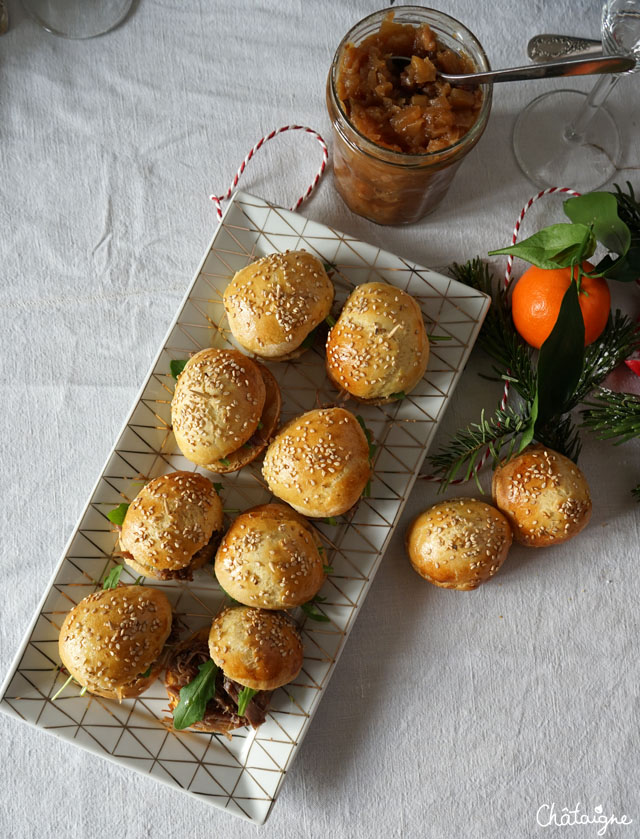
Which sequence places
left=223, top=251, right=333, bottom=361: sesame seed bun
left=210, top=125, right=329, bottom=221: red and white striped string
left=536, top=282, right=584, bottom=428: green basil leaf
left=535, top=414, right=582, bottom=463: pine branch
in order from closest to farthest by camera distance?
left=536, top=282, right=584, bottom=428: green basil leaf, left=223, top=251, right=333, bottom=361: sesame seed bun, left=535, top=414, right=582, bottom=463: pine branch, left=210, top=125, right=329, bottom=221: red and white striped string

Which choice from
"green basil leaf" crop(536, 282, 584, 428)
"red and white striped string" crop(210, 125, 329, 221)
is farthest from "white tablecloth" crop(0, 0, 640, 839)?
"green basil leaf" crop(536, 282, 584, 428)

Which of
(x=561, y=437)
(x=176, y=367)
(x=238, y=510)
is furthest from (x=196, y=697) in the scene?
(x=561, y=437)

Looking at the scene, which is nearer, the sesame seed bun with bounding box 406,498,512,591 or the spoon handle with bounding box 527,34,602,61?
the sesame seed bun with bounding box 406,498,512,591

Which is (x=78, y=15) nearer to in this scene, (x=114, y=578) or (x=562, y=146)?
(x=562, y=146)

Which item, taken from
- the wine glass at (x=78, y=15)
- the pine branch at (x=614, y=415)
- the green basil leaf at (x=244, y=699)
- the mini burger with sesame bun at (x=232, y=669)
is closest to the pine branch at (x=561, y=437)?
the pine branch at (x=614, y=415)

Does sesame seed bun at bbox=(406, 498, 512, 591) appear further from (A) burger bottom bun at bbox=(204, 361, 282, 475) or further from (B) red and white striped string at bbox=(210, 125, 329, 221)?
(B) red and white striped string at bbox=(210, 125, 329, 221)

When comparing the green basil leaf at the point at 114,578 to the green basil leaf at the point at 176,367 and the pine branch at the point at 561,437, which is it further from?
the pine branch at the point at 561,437
